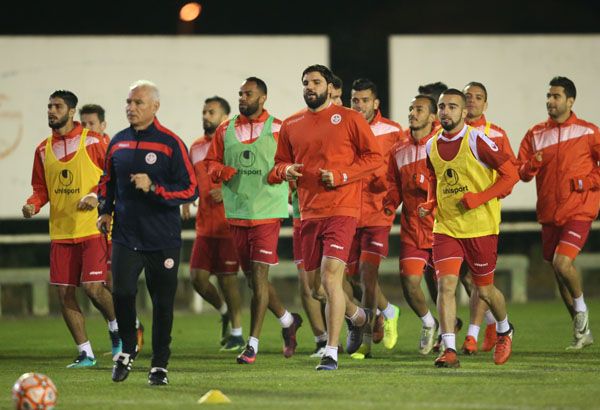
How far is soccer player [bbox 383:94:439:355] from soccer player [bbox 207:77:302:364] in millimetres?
1037

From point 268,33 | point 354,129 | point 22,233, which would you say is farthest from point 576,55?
point 354,129

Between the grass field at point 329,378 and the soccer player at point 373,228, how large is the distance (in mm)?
414

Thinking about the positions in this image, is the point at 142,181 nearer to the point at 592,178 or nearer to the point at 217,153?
the point at 217,153

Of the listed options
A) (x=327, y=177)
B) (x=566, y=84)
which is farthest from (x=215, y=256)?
(x=566, y=84)

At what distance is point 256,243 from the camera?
526 inches

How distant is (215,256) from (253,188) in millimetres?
1741

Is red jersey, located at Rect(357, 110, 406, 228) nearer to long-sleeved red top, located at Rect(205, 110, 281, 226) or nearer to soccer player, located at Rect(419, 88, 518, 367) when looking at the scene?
long-sleeved red top, located at Rect(205, 110, 281, 226)

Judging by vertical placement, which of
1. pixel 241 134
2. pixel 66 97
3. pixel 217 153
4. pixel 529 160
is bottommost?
pixel 529 160

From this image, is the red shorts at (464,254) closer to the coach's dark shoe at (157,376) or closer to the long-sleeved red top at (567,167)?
the long-sleeved red top at (567,167)

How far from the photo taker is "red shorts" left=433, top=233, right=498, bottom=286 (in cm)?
1212

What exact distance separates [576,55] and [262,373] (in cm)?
1091

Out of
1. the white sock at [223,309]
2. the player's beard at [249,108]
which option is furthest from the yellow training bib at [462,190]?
the white sock at [223,309]

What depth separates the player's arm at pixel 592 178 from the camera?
14.0 meters
